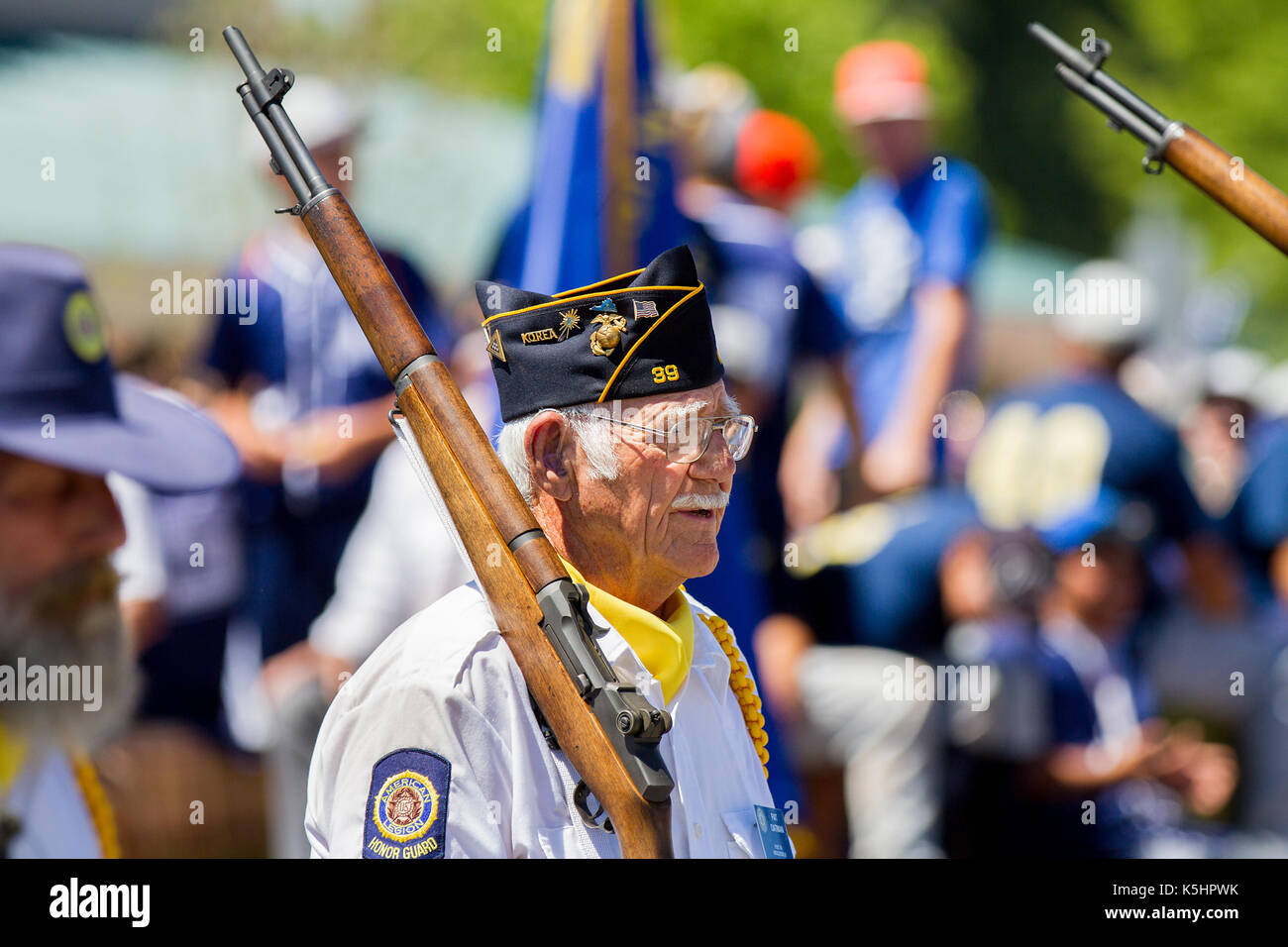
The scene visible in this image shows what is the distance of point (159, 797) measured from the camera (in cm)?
541

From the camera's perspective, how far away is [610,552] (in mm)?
2900

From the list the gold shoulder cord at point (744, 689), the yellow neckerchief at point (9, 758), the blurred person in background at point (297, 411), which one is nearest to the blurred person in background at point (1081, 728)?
the blurred person in background at point (297, 411)

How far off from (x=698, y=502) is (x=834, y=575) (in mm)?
3003

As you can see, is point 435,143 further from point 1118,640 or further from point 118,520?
point 118,520

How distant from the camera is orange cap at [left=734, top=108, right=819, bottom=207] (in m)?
6.56

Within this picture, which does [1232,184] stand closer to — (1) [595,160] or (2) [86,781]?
(1) [595,160]

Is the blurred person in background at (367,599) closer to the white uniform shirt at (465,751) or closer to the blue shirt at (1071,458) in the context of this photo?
the blue shirt at (1071,458)

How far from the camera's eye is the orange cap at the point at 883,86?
6.93 meters

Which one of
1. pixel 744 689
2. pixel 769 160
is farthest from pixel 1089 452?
pixel 744 689

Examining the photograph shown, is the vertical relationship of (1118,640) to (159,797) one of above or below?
above

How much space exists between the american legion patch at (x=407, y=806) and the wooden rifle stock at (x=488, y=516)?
7.9 inches
